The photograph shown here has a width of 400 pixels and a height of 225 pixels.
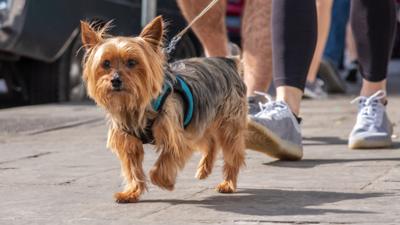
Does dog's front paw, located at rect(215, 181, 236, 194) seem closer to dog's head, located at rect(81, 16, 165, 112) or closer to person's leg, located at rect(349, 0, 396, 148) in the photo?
dog's head, located at rect(81, 16, 165, 112)

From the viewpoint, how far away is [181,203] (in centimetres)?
434

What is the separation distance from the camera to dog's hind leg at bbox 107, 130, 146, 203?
4406mm

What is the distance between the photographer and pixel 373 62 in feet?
19.7

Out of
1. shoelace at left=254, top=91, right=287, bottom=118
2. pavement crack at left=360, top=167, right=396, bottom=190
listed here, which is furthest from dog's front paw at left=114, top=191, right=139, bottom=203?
shoelace at left=254, top=91, right=287, bottom=118

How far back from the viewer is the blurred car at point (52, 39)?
8141mm

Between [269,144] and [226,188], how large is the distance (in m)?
0.73

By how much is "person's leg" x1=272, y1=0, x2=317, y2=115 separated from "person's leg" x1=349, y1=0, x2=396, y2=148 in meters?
0.45

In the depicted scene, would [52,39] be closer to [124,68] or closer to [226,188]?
[226,188]

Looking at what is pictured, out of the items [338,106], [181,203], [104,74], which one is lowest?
[338,106]

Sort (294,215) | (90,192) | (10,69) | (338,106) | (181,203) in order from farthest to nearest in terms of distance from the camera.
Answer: (10,69), (338,106), (90,192), (181,203), (294,215)

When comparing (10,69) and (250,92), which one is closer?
(250,92)

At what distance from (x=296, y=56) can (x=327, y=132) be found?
1.34 metres

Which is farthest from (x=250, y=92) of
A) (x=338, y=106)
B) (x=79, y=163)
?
(x=338, y=106)

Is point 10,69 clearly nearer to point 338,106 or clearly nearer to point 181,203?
point 338,106
